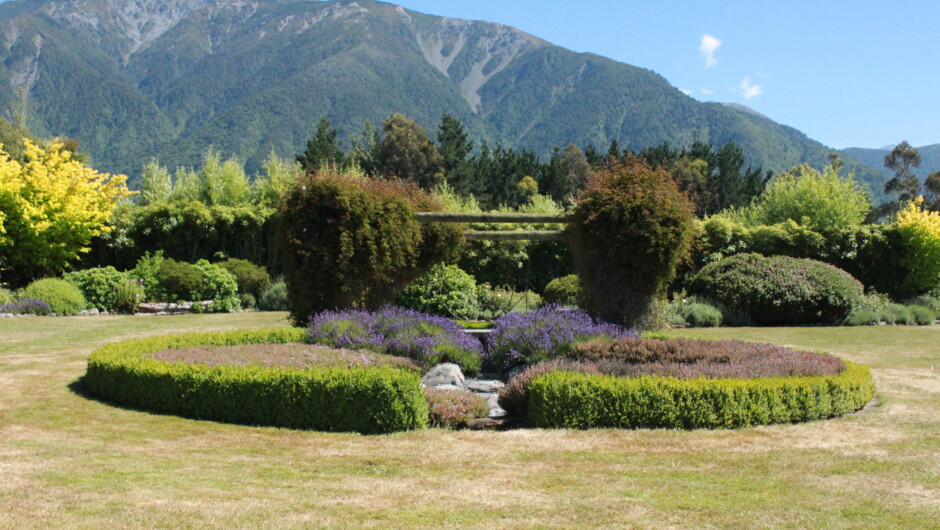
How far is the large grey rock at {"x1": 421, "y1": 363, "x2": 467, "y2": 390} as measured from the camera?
9125mm

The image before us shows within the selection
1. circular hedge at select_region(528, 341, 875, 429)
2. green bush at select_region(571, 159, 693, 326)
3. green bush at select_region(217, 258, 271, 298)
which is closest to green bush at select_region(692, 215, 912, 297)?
green bush at select_region(571, 159, 693, 326)

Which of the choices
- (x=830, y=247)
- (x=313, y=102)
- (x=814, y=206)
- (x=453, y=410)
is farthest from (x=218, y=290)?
(x=313, y=102)

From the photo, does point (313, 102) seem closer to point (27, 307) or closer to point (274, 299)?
point (274, 299)

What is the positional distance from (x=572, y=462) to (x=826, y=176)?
29.0 m

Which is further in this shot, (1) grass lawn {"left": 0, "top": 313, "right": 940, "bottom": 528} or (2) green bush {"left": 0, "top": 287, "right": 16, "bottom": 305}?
(2) green bush {"left": 0, "top": 287, "right": 16, "bottom": 305}

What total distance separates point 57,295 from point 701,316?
15.4 metres

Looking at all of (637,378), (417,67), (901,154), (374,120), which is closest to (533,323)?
(637,378)

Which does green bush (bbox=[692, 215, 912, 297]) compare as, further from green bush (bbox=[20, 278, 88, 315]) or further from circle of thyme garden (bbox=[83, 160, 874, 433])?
green bush (bbox=[20, 278, 88, 315])

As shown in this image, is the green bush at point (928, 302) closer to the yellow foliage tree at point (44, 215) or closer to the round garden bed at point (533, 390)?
the round garden bed at point (533, 390)

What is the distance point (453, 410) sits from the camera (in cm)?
730

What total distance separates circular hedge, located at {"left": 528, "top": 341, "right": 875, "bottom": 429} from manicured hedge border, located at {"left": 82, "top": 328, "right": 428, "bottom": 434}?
132 centimetres

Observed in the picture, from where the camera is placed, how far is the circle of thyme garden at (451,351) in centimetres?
700

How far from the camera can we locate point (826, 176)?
30.4 meters

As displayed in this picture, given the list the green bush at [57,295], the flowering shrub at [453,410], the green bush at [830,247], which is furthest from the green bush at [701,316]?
the green bush at [57,295]
